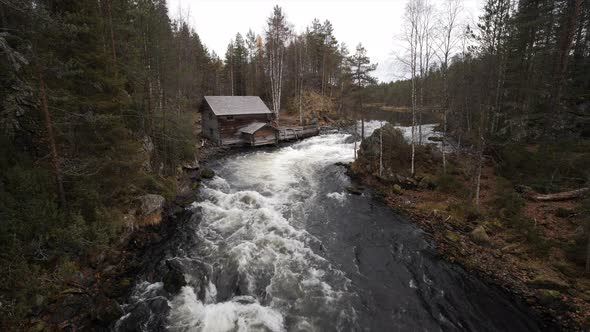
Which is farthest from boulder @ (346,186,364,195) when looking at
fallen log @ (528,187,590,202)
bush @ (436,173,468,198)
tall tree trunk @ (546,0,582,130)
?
tall tree trunk @ (546,0,582,130)

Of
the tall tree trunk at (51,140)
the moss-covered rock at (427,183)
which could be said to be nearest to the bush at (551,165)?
the moss-covered rock at (427,183)

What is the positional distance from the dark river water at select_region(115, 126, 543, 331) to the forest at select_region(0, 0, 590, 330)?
108 inches

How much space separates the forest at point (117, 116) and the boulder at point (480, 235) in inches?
97.5

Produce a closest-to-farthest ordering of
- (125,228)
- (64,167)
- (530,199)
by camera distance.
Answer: (64,167) → (125,228) → (530,199)

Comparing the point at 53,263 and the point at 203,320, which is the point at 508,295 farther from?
the point at 53,263

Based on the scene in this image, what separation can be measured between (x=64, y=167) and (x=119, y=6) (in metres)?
9.27

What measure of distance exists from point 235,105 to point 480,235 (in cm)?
2649

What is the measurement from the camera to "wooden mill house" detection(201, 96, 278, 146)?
93.2 feet

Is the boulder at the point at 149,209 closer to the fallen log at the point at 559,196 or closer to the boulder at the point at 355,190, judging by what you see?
the boulder at the point at 355,190

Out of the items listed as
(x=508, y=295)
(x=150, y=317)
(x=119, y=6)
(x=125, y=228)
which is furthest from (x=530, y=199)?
(x=119, y=6)

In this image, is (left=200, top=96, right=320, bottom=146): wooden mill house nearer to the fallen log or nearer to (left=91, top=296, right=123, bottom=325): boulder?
(left=91, top=296, right=123, bottom=325): boulder

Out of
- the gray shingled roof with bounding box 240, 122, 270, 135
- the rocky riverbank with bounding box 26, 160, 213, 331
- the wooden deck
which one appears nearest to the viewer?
the rocky riverbank with bounding box 26, 160, 213, 331

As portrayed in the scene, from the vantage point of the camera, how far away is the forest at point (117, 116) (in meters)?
6.68

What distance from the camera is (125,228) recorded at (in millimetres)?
10008
